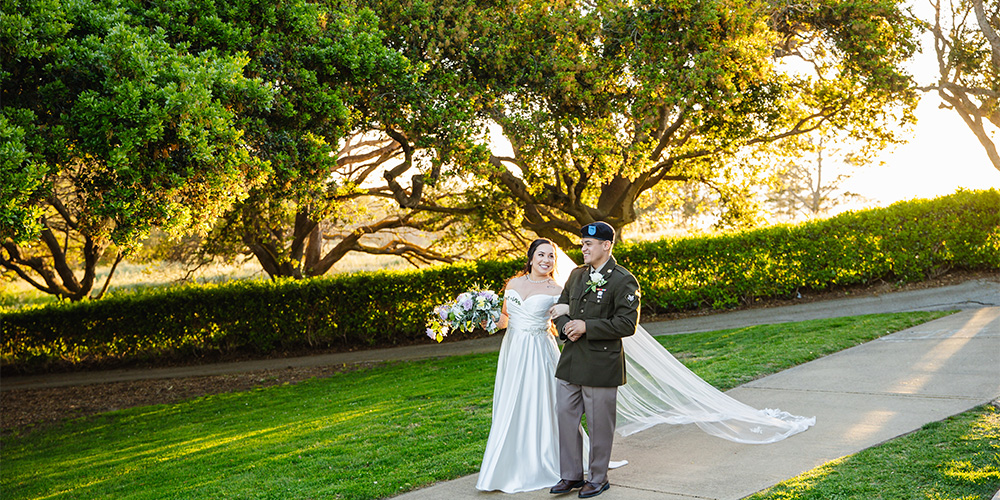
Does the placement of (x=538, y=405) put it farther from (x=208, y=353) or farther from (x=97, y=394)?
(x=208, y=353)

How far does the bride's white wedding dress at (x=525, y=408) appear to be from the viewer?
543cm

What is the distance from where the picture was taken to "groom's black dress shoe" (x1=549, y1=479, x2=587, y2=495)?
5.24 m

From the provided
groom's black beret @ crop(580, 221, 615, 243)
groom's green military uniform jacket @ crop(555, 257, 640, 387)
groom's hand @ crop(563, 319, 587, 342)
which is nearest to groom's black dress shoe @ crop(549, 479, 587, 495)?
groom's green military uniform jacket @ crop(555, 257, 640, 387)

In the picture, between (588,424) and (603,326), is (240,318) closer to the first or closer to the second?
(588,424)

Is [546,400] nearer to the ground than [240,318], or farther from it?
nearer to the ground

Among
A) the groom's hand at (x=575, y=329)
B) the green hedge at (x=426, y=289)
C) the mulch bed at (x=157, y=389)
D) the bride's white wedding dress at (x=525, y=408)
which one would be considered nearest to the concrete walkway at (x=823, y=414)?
the bride's white wedding dress at (x=525, y=408)

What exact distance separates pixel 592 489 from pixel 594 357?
90 cm

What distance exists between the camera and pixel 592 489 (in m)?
5.12

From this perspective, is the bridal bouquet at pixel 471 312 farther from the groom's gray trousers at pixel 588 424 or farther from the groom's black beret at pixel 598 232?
the groom's black beret at pixel 598 232

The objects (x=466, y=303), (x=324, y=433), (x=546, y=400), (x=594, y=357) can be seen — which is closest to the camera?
(x=594, y=357)

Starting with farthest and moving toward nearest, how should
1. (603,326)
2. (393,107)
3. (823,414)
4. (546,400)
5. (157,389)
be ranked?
(157,389), (393,107), (823,414), (546,400), (603,326)

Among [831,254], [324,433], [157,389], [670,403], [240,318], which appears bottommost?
[157,389]

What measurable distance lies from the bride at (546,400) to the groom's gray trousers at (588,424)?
253 millimetres

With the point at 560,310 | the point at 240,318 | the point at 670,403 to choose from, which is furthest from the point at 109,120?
the point at 240,318
